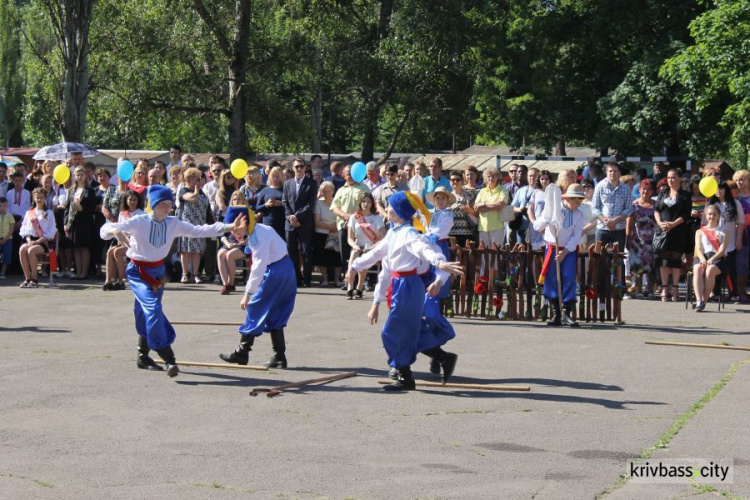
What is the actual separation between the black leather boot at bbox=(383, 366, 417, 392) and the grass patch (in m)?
2.40

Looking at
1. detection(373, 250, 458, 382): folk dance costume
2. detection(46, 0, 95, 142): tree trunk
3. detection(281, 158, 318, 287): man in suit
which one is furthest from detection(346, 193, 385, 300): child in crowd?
detection(46, 0, 95, 142): tree trunk

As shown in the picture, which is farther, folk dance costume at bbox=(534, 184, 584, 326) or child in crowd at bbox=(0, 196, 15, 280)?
child in crowd at bbox=(0, 196, 15, 280)

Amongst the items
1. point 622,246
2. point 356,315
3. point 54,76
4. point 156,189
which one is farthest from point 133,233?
point 54,76

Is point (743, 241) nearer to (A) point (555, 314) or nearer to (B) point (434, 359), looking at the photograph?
(A) point (555, 314)

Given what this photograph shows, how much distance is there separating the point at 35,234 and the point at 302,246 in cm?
440

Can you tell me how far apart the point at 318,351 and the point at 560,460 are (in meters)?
5.07

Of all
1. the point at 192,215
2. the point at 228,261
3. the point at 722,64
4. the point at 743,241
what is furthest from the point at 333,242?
the point at 722,64

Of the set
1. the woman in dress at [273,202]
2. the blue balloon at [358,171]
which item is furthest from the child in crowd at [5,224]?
the blue balloon at [358,171]

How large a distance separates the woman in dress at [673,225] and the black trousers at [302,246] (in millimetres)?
5524

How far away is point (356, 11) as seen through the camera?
32.5 meters

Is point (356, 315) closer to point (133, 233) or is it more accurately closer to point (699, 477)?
point (133, 233)

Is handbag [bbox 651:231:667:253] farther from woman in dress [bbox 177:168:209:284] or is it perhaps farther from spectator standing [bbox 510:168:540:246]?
woman in dress [bbox 177:168:209:284]

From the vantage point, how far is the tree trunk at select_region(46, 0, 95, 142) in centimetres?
2498

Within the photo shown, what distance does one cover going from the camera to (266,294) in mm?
10953
